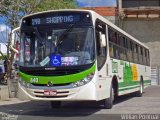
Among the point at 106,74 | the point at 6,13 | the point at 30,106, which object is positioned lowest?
the point at 30,106

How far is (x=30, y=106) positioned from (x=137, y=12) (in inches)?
1040

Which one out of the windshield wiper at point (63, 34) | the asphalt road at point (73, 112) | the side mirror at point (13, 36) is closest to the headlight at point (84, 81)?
the asphalt road at point (73, 112)

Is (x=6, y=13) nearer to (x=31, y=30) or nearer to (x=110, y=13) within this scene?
(x=31, y=30)

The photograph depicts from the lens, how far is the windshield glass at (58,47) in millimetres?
13523

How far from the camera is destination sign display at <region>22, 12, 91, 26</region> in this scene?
1398 centimetres

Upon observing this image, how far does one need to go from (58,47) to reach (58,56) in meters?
0.31

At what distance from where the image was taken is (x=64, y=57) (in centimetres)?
1354

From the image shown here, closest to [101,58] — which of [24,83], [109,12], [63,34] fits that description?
[63,34]

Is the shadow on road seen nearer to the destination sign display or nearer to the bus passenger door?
the bus passenger door

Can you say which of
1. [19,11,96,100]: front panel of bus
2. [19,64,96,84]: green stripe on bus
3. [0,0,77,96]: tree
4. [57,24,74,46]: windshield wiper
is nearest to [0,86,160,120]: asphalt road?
[19,11,96,100]: front panel of bus

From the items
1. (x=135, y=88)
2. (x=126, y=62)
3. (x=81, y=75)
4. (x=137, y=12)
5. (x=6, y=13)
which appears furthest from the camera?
(x=137, y=12)

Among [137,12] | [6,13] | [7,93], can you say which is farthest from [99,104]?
[137,12]

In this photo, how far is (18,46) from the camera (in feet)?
48.6

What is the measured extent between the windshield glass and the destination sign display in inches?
9.1
